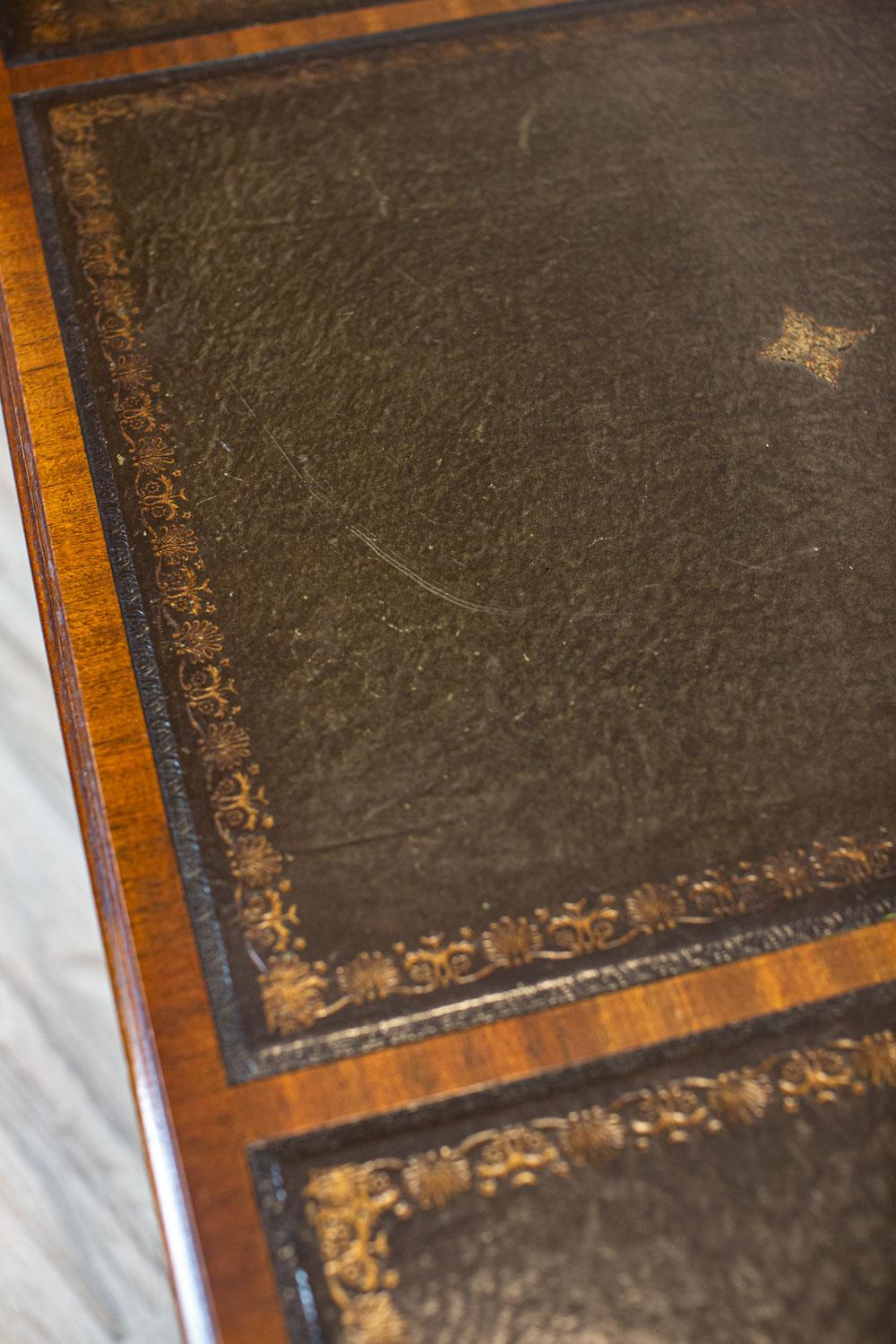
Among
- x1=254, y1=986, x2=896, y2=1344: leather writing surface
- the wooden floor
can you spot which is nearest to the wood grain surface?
x1=254, y1=986, x2=896, y2=1344: leather writing surface

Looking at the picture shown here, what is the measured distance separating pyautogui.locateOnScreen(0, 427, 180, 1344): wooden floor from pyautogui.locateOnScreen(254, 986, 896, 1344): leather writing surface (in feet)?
1.40

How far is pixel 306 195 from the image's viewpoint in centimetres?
122

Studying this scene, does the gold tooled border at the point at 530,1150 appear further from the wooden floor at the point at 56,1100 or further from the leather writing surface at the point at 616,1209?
the wooden floor at the point at 56,1100

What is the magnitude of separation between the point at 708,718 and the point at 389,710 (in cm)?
26

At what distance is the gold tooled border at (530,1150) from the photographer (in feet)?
2.36

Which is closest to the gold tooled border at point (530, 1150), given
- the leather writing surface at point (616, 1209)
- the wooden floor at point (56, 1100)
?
the leather writing surface at point (616, 1209)

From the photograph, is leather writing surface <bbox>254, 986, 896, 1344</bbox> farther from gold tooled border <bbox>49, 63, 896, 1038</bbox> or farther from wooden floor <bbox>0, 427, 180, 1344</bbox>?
wooden floor <bbox>0, 427, 180, 1344</bbox>

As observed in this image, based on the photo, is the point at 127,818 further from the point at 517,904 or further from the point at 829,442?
the point at 829,442

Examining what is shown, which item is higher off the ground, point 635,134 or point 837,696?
point 635,134

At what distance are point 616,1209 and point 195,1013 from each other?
31 centimetres

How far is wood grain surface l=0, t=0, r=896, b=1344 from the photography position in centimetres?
74

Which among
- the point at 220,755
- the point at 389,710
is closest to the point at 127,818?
the point at 220,755

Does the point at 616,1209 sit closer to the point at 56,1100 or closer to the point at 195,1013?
the point at 195,1013

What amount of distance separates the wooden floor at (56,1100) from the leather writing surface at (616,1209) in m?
0.43
